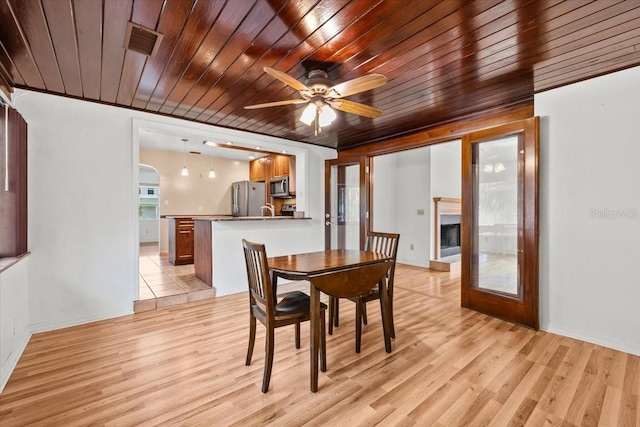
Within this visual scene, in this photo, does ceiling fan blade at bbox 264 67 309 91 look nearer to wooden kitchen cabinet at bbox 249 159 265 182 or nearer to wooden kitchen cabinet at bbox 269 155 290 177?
wooden kitchen cabinet at bbox 269 155 290 177

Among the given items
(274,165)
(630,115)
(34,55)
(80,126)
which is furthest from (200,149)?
(630,115)

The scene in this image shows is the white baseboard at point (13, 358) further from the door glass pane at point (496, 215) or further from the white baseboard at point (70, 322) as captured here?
the door glass pane at point (496, 215)

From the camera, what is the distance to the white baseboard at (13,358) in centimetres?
185

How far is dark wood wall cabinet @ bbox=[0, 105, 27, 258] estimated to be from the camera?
2.22 meters

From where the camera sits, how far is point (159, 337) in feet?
8.40

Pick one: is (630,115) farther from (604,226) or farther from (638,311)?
(638,311)

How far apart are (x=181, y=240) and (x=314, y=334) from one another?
4.19 meters

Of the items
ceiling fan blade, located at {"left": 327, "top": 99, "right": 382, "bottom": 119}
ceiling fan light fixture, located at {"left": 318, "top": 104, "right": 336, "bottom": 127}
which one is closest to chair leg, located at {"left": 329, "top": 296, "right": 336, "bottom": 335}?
ceiling fan light fixture, located at {"left": 318, "top": 104, "right": 336, "bottom": 127}

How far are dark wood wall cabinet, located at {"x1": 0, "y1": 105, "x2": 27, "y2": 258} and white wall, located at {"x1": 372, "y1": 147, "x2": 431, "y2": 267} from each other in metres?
5.00

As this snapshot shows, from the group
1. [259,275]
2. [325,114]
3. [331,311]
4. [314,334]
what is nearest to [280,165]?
[325,114]

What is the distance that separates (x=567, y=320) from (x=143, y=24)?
4.00 metres

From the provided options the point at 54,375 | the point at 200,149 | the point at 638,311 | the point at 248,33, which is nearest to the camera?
the point at 248,33

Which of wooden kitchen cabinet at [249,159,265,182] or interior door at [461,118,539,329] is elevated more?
wooden kitchen cabinet at [249,159,265,182]

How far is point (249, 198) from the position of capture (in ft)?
20.7
